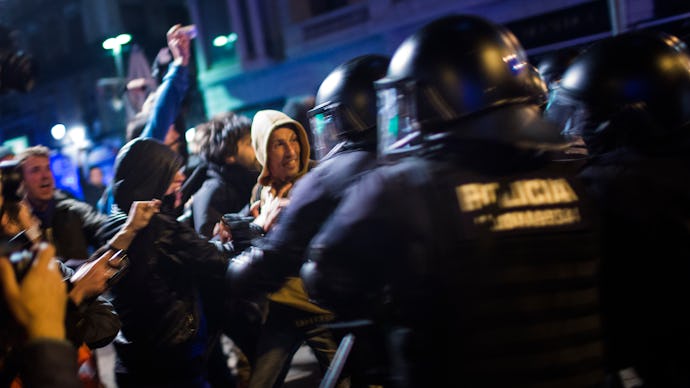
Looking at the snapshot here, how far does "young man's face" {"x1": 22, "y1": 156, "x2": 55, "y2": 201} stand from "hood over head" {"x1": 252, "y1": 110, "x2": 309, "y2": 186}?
1.81m

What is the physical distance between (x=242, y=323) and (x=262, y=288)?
1464 millimetres

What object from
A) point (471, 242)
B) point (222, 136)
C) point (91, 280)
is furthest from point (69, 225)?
point (471, 242)

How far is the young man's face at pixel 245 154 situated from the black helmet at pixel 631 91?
284 centimetres

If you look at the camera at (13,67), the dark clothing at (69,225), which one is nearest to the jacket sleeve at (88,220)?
the dark clothing at (69,225)

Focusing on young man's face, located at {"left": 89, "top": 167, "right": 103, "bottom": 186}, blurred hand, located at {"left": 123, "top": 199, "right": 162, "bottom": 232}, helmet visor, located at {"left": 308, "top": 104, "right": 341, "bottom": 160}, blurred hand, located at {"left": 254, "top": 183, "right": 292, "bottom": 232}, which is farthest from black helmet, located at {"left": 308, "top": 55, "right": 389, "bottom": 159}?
A: young man's face, located at {"left": 89, "top": 167, "right": 103, "bottom": 186}

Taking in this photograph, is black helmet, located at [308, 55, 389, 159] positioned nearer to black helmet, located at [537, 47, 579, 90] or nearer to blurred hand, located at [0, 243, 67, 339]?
blurred hand, located at [0, 243, 67, 339]

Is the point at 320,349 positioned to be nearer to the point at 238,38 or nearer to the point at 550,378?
the point at 550,378

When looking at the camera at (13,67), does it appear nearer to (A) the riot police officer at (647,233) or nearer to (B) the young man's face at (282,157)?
(B) the young man's face at (282,157)

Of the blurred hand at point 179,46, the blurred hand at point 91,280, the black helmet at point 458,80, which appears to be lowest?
the blurred hand at point 91,280

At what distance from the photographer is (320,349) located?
3.43 m

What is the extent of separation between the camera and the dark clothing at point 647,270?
6.81ft

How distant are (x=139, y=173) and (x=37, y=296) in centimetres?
191

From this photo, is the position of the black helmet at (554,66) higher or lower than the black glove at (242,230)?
higher

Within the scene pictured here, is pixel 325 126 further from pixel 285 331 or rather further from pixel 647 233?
pixel 647 233
